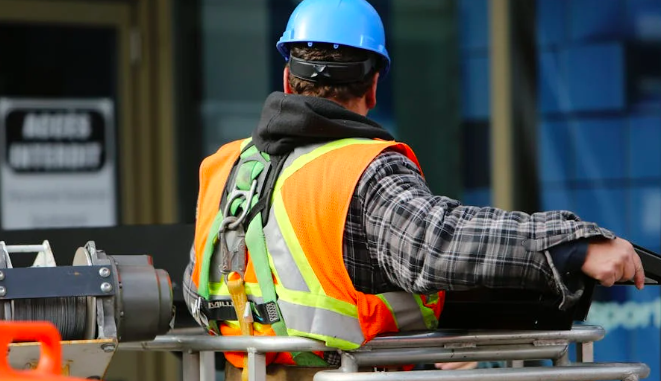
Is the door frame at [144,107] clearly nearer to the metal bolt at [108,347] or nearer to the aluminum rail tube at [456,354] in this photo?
the aluminum rail tube at [456,354]

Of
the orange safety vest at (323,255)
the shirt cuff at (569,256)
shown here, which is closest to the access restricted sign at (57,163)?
the orange safety vest at (323,255)

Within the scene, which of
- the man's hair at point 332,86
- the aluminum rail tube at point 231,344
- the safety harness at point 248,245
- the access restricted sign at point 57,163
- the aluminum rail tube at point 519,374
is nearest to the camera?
the aluminum rail tube at point 519,374

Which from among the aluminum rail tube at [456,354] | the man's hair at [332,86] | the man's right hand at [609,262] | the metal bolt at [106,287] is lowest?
the aluminum rail tube at [456,354]

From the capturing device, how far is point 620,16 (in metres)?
5.93

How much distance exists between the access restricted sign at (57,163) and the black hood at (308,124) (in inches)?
159

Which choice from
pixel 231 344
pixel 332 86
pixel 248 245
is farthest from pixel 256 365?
pixel 332 86

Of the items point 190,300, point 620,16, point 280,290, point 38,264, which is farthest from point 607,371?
point 620,16

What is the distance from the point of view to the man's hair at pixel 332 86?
10.2 feet

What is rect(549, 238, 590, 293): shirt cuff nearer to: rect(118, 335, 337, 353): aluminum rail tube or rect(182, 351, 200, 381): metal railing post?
rect(118, 335, 337, 353): aluminum rail tube

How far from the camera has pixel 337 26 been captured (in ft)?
10.3

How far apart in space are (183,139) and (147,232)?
3219 millimetres

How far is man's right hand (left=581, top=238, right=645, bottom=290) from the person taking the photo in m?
2.58

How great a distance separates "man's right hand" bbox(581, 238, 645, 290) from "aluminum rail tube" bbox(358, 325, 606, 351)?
437 millimetres

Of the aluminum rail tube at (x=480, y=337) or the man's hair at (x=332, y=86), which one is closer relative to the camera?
the aluminum rail tube at (x=480, y=337)
